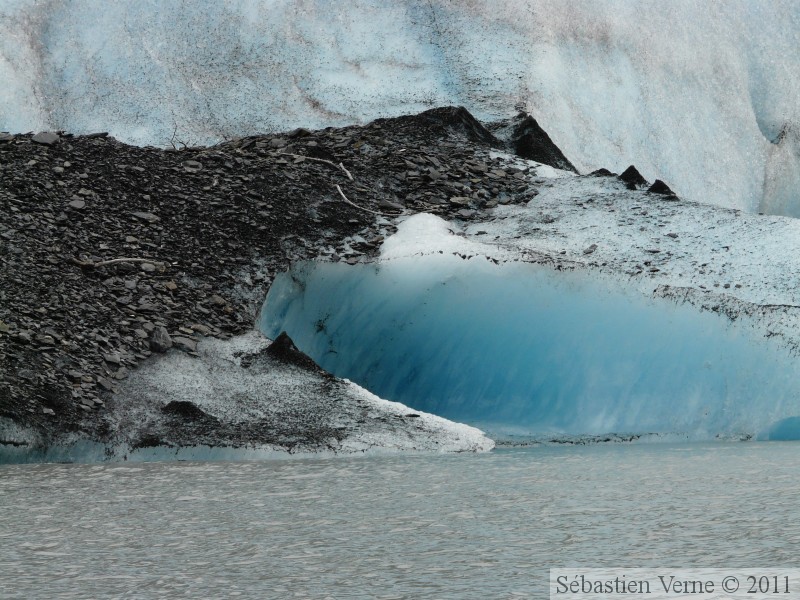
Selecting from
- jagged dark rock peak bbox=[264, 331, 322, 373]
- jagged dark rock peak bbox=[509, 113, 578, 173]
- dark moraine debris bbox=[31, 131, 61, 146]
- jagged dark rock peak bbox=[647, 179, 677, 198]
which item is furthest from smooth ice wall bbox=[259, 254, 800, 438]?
jagged dark rock peak bbox=[509, 113, 578, 173]

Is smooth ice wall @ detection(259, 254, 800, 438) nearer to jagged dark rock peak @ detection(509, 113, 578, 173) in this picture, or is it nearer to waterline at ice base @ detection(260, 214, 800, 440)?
waterline at ice base @ detection(260, 214, 800, 440)

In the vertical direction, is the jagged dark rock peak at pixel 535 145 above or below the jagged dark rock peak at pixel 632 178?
above

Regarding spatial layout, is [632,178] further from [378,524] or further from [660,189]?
[378,524]

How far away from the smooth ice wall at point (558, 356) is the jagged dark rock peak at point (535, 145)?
425 cm

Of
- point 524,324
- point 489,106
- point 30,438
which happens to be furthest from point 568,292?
point 489,106

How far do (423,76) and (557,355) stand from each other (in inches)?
277

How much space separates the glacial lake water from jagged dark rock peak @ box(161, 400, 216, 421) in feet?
2.08

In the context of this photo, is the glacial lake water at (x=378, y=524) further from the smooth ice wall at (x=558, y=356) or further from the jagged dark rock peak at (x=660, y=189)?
the jagged dark rock peak at (x=660, y=189)

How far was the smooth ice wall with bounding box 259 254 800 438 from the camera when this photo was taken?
8.42m

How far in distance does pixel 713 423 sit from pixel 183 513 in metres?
4.58

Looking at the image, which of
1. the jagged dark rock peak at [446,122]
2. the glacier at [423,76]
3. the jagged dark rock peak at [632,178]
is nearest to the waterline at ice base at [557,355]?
the jagged dark rock peak at [632,178]

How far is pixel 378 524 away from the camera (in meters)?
4.88

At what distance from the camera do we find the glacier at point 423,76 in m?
14.2

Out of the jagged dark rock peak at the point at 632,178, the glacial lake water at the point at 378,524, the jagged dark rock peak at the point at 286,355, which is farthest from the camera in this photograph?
the jagged dark rock peak at the point at 632,178
